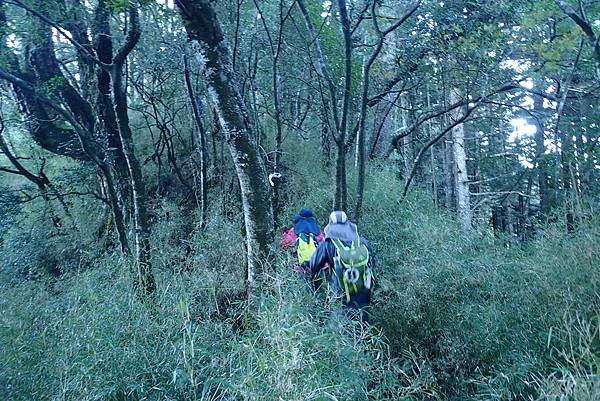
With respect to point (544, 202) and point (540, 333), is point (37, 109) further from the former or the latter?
point (544, 202)

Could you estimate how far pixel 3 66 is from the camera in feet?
29.5

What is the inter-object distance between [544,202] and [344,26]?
10.3 metres

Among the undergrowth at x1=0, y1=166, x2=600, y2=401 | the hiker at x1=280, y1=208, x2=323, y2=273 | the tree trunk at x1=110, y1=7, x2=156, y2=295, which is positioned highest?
the tree trunk at x1=110, y1=7, x2=156, y2=295

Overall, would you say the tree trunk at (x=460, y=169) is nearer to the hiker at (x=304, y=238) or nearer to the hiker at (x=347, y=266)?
the hiker at (x=304, y=238)

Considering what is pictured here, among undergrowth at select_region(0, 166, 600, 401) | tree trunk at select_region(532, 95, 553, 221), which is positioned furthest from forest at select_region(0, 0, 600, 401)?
tree trunk at select_region(532, 95, 553, 221)

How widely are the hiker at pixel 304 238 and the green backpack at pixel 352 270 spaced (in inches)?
43.3

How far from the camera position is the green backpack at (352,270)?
5.55 meters

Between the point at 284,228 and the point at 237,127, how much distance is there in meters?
4.08

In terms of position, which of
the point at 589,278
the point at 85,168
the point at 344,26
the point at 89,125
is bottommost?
the point at 589,278

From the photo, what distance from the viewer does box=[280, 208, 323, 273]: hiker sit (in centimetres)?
698

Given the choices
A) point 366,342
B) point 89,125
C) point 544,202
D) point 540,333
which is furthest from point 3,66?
point 544,202

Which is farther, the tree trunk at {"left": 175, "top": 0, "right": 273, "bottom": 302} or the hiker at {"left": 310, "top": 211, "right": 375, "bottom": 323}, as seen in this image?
the hiker at {"left": 310, "top": 211, "right": 375, "bottom": 323}

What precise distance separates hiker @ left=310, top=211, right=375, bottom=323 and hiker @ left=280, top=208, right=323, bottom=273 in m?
0.87

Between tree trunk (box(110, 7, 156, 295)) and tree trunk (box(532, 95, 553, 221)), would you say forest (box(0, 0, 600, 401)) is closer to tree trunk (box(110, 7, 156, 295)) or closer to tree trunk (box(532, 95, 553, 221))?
tree trunk (box(110, 7, 156, 295))
